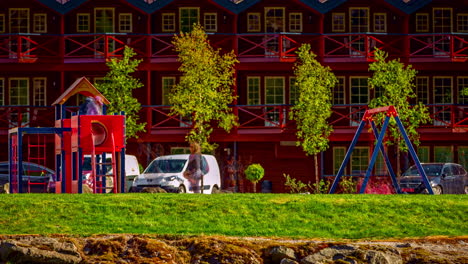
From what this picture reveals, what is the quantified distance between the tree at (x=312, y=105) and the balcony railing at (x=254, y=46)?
2.05m

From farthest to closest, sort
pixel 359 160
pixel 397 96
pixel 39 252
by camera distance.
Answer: pixel 359 160, pixel 397 96, pixel 39 252

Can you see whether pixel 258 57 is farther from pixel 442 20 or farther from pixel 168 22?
pixel 442 20

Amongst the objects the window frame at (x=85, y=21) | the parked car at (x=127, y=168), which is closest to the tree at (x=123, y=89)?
the parked car at (x=127, y=168)

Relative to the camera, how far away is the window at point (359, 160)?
3844 centimetres

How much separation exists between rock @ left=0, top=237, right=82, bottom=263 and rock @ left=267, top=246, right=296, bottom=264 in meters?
3.20

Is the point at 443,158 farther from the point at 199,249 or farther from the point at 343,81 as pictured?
the point at 199,249

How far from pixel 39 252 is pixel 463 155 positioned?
85.7 feet

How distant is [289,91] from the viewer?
39.0 m

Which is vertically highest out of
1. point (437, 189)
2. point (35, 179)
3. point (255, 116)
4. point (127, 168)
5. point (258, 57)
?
point (258, 57)

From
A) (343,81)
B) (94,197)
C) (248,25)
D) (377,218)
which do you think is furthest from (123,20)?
(377,218)

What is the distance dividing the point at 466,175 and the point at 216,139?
955cm

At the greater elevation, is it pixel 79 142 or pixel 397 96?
pixel 397 96

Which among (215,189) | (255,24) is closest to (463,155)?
(255,24)

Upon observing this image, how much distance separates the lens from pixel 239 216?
1894 centimetres
